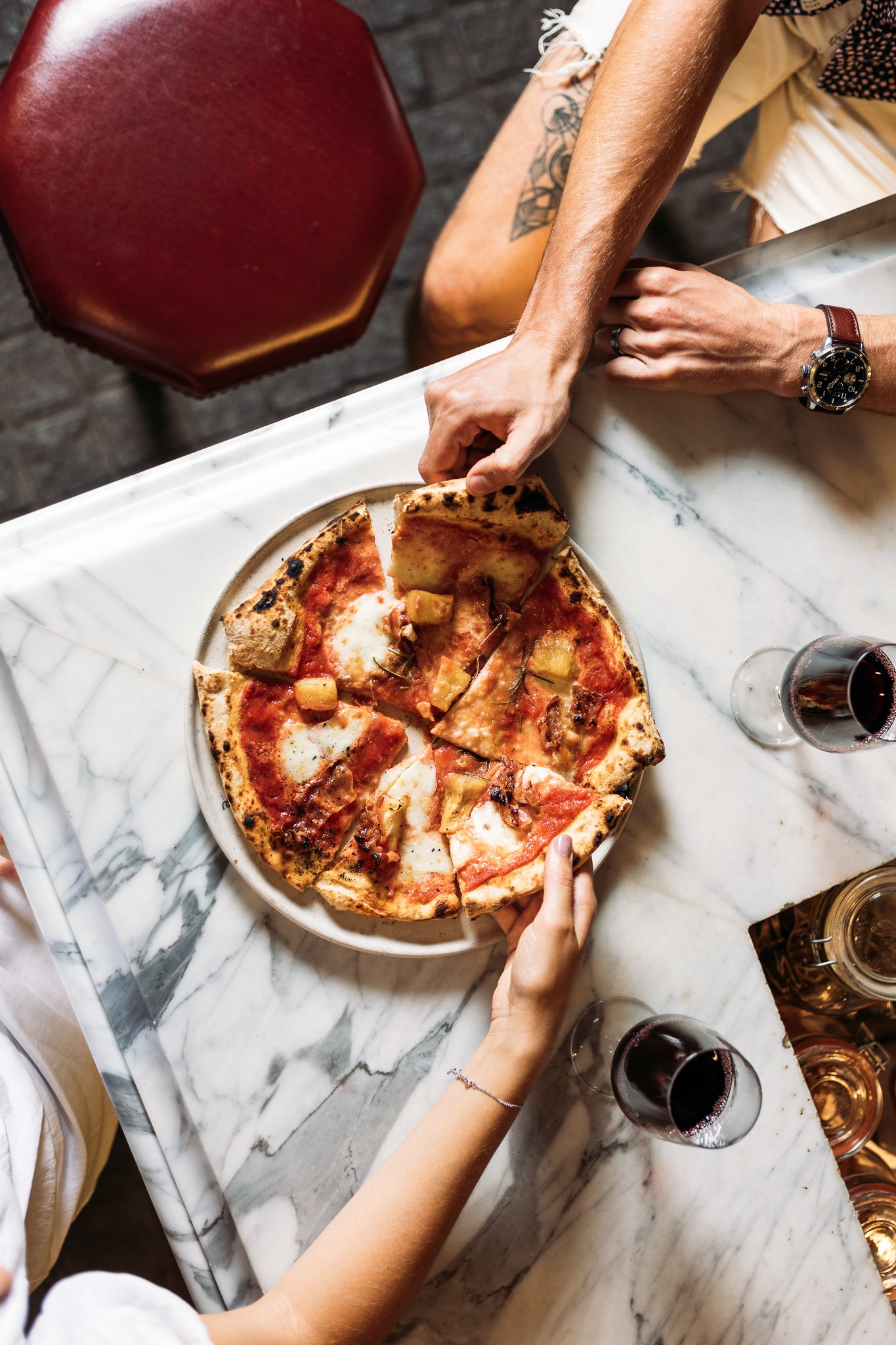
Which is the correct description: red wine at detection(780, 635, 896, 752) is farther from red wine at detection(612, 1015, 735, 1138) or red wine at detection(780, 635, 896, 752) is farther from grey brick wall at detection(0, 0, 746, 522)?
grey brick wall at detection(0, 0, 746, 522)

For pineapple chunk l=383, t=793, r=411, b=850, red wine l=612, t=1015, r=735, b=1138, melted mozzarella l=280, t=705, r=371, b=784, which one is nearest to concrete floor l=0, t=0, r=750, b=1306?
melted mozzarella l=280, t=705, r=371, b=784

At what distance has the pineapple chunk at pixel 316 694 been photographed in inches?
56.5

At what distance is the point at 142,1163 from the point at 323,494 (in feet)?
3.53

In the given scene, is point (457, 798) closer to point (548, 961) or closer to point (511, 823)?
point (511, 823)

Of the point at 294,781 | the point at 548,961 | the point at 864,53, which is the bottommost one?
the point at 548,961

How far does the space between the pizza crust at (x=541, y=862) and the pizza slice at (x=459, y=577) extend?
273 mm

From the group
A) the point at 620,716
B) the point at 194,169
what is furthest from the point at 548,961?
the point at 194,169

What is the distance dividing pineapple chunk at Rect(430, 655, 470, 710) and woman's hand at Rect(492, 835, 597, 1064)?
0.90 feet

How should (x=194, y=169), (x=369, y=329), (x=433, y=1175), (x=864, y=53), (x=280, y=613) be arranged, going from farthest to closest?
(x=369, y=329)
(x=864, y=53)
(x=194, y=169)
(x=280, y=613)
(x=433, y=1175)

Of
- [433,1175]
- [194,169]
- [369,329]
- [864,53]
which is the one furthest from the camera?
[369,329]

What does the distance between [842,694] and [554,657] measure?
0.43 m

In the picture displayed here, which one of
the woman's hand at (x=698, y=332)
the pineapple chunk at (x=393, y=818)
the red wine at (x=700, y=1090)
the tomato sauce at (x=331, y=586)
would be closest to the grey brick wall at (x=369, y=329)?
the woman's hand at (x=698, y=332)

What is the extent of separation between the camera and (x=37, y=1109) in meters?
1.44

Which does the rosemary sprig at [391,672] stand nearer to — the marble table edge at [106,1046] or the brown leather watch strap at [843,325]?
the marble table edge at [106,1046]
